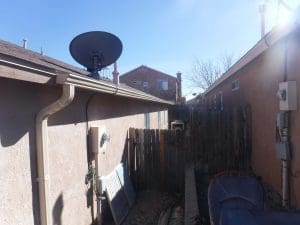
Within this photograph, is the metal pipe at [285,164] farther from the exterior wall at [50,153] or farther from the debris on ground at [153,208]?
the exterior wall at [50,153]

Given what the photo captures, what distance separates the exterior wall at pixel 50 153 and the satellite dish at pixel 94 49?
645mm

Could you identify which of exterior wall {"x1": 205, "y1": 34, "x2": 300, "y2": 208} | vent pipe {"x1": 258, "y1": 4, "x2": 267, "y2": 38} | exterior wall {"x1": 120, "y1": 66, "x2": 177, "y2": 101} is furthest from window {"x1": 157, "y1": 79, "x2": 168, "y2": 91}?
exterior wall {"x1": 205, "y1": 34, "x2": 300, "y2": 208}

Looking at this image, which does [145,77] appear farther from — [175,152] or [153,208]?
[153,208]

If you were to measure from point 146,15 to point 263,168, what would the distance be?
5.37 m

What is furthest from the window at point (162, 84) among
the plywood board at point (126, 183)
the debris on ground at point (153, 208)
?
the plywood board at point (126, 183)

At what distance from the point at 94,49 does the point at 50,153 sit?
2.72 metres

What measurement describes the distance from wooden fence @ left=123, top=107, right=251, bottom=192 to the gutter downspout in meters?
4.54

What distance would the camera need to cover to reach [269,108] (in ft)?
20.2

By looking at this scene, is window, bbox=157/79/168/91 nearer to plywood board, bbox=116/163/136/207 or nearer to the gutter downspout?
plywood board, bbox=116/163/136/207

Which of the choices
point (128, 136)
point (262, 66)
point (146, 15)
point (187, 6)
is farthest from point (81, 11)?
point (262, 66)

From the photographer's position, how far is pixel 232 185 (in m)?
3.87

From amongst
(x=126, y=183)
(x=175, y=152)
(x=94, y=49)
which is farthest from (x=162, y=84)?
(x=94, y=49)

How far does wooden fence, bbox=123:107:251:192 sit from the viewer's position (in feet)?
26.6

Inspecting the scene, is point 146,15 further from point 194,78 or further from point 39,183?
point 194,78
